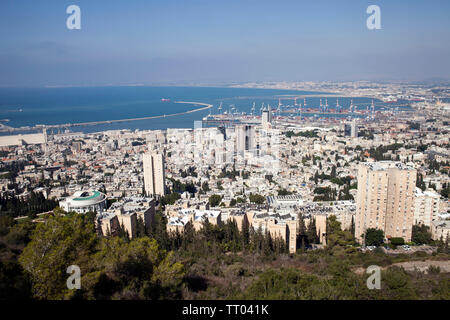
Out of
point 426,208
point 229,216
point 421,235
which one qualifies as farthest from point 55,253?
point 426,208

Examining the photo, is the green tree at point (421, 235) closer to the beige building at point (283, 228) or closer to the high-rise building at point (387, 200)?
the high-rise building at point (387, 200)

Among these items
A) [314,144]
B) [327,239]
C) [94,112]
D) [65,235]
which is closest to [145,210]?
[327,239]

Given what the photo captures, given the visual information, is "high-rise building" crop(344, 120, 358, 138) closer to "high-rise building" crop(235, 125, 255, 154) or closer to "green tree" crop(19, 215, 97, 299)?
A: "high-rise building" crop(235, 125, 255, 154)

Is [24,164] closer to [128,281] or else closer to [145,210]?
[145,210]

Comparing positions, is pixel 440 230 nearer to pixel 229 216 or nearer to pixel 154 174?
pixel 229 216

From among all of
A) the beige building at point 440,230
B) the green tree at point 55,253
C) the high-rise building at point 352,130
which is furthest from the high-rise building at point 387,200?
the high-rise building at point 352,130
